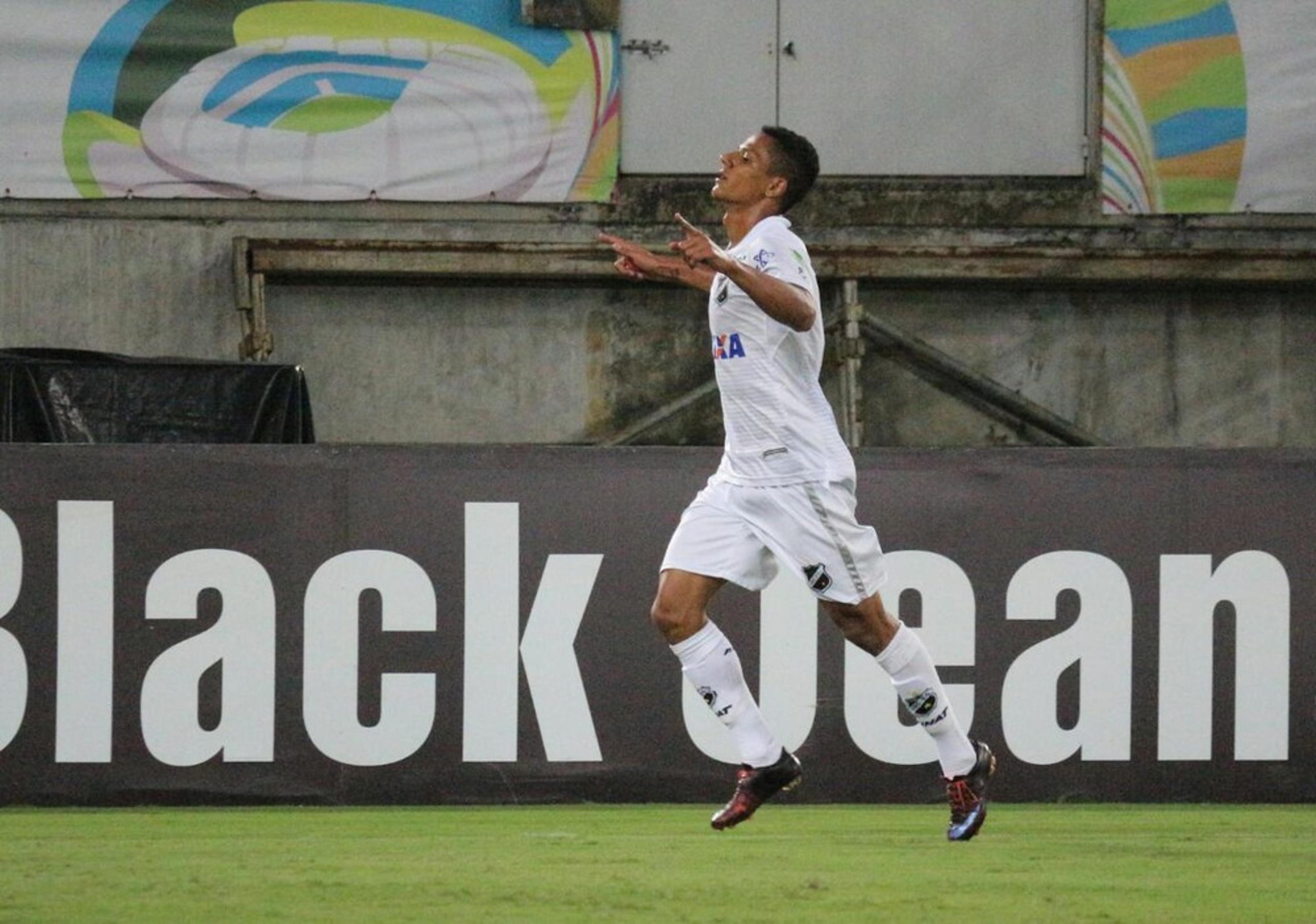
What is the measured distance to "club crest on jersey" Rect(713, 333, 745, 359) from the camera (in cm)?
645

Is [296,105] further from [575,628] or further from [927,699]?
[927,699]

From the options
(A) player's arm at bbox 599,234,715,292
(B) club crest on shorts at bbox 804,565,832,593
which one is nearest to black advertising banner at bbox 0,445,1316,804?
(B) club crest on shorts at bbox 804,565,832,593

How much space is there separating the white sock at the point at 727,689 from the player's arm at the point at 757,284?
104 centimetres

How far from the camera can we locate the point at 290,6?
535 inches

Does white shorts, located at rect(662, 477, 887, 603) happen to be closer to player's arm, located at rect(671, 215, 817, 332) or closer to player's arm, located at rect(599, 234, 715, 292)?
player's arm, located at rect(671, 215, 817, 332)

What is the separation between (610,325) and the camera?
1384 centimetres

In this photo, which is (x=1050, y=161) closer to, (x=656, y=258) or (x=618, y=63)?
(x=618, y=63)

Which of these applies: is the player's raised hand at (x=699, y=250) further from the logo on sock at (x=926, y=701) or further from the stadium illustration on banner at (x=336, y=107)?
the stadium illustration on banner at (x=336, y=107)

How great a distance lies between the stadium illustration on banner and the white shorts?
299 inches

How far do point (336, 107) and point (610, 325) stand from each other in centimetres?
236

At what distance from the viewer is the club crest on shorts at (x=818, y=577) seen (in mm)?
6297

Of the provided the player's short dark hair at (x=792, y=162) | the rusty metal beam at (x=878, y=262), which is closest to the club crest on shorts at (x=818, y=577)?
the player's short dark hair at (x=792, y=162)

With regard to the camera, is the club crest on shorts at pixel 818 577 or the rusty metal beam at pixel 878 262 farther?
the rusty metal beam at pixel 878 262

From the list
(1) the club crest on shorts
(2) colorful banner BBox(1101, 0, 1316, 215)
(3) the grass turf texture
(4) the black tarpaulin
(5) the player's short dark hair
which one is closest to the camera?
(3) the grass turf texture
